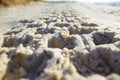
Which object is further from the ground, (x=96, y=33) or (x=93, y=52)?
(x=93, y=52)

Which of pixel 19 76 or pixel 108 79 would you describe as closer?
pixel 108 79

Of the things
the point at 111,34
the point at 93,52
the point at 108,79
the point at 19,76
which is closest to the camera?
the point at 108,79

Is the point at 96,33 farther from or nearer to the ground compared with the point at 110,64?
nearer to the ground

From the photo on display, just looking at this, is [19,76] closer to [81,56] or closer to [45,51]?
[45,51]

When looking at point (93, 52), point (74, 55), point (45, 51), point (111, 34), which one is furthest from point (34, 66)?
point (111, 34)

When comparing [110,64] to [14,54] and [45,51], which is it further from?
[14,54]

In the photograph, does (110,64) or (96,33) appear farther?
(96,33)

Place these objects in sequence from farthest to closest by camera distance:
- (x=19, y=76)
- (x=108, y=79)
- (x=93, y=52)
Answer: (x=93, y=52), (x=19, y=76), (x=108, y=79)

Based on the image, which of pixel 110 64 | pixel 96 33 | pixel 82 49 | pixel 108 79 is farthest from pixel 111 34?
pixel 108 79
